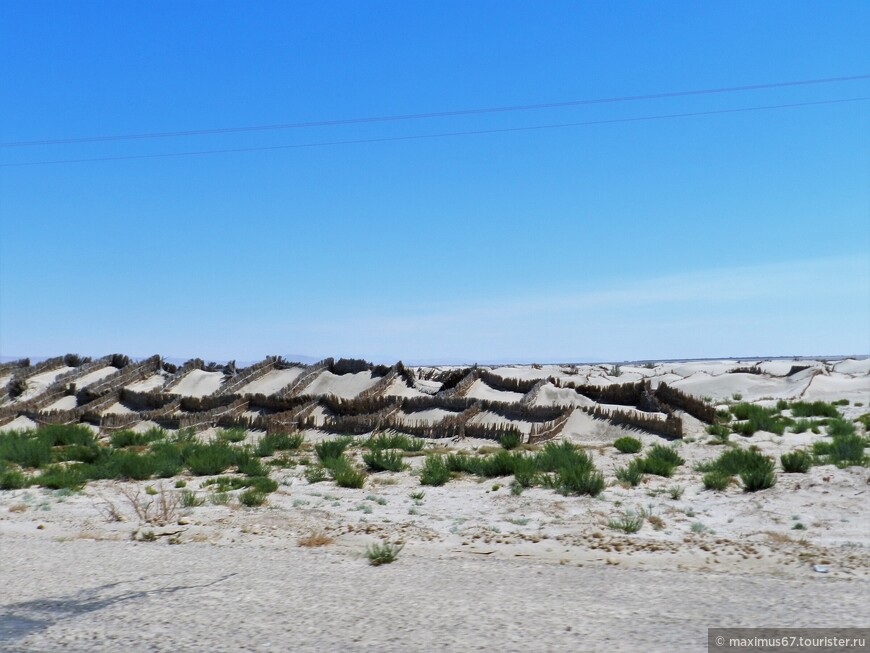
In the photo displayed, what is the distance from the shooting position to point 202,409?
1733 cm

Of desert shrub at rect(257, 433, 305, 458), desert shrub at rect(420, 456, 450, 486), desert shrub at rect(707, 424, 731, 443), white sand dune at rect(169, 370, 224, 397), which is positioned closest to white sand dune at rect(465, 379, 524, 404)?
desert shrub at rect(707, 424, 731, 443)

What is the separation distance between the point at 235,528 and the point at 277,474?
2971mm

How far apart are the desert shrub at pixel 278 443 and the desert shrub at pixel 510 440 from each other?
3293 mm

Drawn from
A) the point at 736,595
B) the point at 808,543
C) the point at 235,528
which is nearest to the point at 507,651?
the point at 736,595

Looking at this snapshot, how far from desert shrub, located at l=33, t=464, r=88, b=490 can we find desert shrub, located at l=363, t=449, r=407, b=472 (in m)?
3.51

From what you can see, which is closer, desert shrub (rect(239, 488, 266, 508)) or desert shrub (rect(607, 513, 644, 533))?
desert shrub (rect(607, 513, 644, 533))

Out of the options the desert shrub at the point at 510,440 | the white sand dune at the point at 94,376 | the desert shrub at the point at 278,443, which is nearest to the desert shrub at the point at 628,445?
the desert shrub at the point at 510,440

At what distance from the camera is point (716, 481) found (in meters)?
8.59

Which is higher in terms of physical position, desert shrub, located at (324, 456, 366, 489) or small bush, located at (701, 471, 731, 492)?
small bush, located at (701, 471, 731, 492)

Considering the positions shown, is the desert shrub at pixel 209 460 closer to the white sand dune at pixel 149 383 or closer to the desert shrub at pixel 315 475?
the desert shrub at pixel 315 475

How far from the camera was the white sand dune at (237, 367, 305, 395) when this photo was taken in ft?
65.2

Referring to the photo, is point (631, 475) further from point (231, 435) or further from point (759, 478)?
point (231, 435)

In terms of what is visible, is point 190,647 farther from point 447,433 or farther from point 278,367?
point 278,367

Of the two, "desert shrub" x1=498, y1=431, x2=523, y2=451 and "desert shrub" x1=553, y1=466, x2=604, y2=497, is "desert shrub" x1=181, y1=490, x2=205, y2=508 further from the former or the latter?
"desert shrub" x1=498, y1=431, x2=523, y2=451
